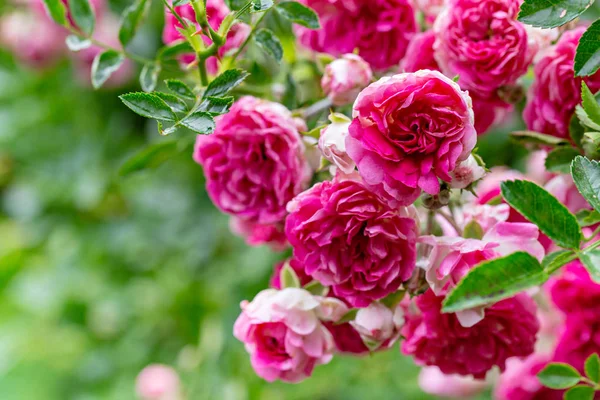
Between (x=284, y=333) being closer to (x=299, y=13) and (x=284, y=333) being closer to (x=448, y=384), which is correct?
(x=299, y=13)

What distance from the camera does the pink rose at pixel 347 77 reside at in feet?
1.58

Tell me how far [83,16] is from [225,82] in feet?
0.80

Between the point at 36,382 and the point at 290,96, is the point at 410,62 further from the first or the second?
the point at 36,382

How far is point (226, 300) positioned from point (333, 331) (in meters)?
0.55

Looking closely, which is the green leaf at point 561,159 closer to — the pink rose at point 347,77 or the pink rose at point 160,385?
the pink rose at point 347,77

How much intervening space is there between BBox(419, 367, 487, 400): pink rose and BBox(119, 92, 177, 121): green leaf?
494 mm

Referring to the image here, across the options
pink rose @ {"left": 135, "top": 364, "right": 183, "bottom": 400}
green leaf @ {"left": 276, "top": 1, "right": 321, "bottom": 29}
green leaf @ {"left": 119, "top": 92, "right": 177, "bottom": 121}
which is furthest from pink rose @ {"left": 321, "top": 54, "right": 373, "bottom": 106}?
pink rose @ {"left": 135, "top": 364, "right": 183, "bottom": 400}

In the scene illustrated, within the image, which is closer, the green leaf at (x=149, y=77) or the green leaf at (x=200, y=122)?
the green leaf at (x=200, y=122)

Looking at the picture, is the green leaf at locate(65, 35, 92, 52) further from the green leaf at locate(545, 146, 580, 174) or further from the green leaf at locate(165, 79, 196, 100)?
the green leaf at locate(545, 146, 580, 174)

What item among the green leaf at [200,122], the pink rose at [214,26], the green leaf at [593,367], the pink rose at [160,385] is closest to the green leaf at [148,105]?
the green leaf at [200,122]

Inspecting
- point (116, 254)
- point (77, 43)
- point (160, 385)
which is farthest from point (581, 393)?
point (116, 254)

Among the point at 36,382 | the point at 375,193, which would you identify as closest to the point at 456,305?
the point at 375,193

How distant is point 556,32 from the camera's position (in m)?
0.50

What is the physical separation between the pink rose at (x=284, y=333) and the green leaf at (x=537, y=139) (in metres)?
0.19
